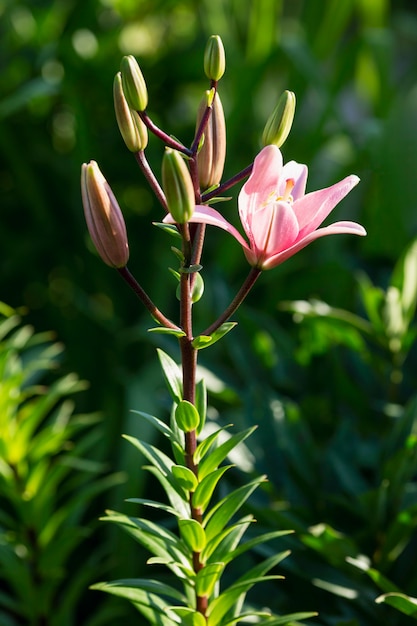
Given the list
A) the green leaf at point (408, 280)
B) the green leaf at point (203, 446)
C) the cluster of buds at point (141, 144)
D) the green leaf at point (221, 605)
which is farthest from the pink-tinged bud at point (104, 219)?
the green leaf at point (408, 280)

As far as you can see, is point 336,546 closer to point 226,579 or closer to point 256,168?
point 226,579

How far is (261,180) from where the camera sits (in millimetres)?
394

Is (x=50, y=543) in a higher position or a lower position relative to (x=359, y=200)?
lower

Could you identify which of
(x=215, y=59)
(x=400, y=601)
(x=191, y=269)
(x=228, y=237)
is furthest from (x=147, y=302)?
(x=228, y=237)

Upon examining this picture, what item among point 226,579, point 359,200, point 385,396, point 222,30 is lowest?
point 226,579

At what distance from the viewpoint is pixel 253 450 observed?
27.5 inches

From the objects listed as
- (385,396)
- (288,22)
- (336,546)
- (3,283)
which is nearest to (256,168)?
(336,546)

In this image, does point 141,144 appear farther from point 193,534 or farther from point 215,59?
point 193,534

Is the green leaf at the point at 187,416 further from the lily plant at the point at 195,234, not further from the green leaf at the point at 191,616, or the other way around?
the green leaf at the point at 191,616

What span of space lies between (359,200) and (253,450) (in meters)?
0.83

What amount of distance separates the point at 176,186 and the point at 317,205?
3.4 inches

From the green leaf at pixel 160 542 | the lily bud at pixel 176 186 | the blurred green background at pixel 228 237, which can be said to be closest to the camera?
the lily bud at pixel 176 186

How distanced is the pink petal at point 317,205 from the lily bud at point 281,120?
40 millimetres

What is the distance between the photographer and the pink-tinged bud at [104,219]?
0.38 meters
